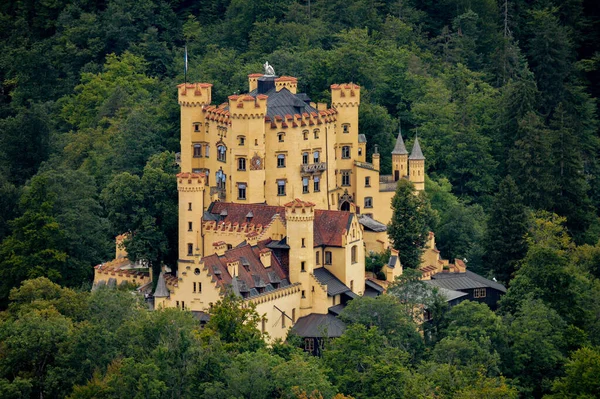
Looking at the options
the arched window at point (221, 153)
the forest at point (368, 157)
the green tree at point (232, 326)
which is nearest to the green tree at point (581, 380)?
the forest at point (368, 157)

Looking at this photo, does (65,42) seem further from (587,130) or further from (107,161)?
(587,130)

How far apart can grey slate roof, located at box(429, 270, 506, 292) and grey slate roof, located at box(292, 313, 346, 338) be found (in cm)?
1182

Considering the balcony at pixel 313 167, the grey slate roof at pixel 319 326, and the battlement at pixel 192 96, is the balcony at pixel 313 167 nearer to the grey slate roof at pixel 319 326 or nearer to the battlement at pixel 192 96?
the battlement at pixel 192 96

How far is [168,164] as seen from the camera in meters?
148

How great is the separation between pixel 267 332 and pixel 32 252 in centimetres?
2219

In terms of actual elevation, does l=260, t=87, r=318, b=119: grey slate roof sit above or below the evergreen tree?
above

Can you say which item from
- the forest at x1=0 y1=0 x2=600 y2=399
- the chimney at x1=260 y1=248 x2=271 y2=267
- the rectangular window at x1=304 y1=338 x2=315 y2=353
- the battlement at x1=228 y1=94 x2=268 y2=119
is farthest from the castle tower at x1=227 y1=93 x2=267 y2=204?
the rectangular window at x1=304 y1=338 x2=315 y2=353

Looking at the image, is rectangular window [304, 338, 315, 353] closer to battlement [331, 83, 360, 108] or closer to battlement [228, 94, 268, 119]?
battlement [228, 94, 268, 119]

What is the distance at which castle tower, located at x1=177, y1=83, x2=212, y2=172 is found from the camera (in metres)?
146

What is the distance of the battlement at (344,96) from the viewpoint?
490 ft

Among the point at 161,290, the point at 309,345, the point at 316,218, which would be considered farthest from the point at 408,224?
the point at 161,290

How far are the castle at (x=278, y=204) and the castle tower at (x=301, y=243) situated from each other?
0.06m

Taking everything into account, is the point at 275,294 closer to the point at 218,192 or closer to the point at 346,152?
the point at 218,192

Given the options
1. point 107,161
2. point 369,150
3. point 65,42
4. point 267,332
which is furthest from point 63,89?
point 267,332
